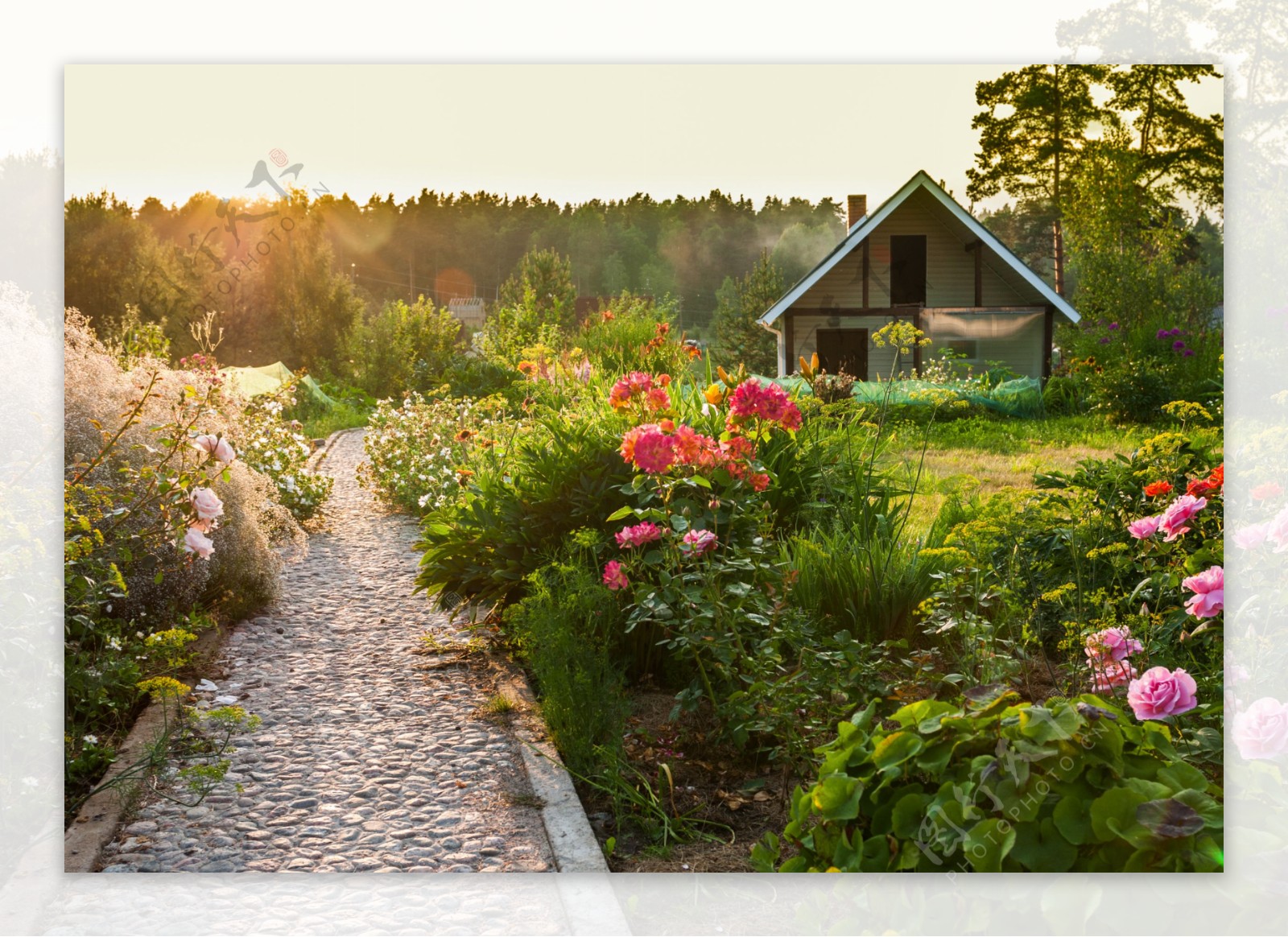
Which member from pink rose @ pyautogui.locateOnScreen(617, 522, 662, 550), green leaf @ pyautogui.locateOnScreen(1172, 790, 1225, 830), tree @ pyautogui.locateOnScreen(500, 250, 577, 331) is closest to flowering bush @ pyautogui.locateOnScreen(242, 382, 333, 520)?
tree @ pyautogui.locateOnScreen(500, 250, 577, 331)

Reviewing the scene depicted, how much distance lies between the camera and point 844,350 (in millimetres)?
3738

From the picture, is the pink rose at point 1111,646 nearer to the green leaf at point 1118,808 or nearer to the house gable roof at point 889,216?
the green leaf at point 1118,808

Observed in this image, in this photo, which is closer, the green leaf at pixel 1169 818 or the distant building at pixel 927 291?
the green leaf at pixel 1169 818

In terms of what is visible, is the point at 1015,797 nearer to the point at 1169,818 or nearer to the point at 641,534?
the point at 1169,818

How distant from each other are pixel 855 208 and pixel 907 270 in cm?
30

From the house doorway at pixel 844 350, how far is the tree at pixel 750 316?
0.18 metres

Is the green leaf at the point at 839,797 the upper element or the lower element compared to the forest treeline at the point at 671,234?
lower

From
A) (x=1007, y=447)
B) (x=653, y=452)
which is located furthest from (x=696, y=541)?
(x=1007, y=447)

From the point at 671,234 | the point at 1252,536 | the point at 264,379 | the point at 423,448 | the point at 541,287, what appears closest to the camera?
the point at 1252,536

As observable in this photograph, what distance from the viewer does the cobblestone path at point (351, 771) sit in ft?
10.1

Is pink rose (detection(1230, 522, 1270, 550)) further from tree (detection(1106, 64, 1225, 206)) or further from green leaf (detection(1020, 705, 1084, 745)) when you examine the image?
green leaf (detection(1020, 705, 1084, 745))

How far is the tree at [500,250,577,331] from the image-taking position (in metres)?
3.76

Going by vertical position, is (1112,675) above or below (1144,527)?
below

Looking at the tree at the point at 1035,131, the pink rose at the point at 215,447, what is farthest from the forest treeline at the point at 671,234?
the pink rose at the point at 215,447
